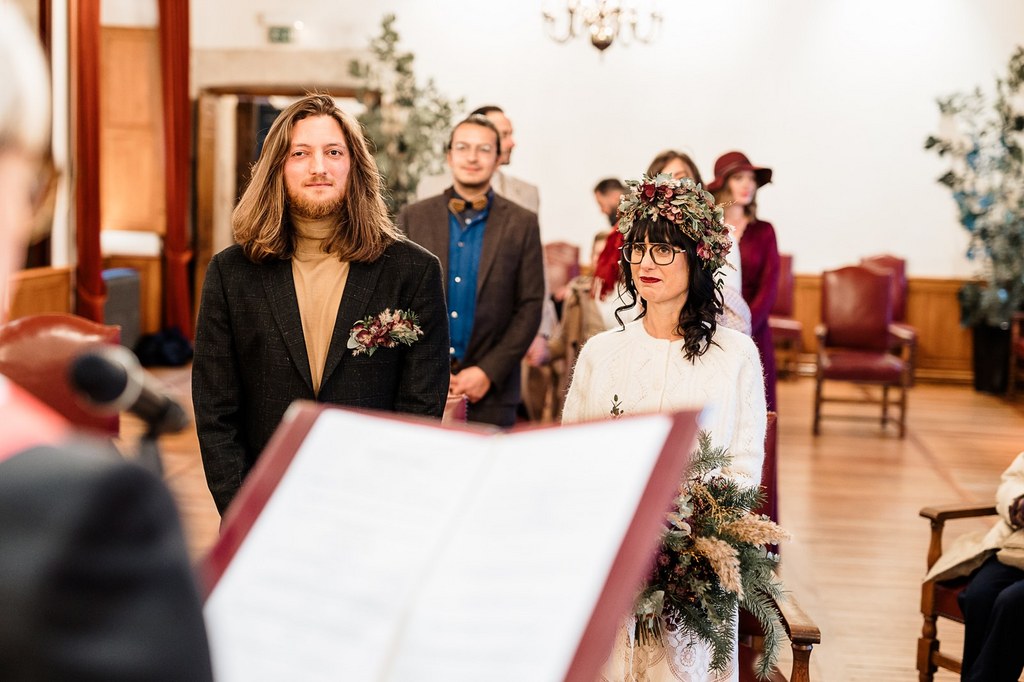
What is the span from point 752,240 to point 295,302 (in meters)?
3.36

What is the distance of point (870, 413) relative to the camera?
1005 centimetres

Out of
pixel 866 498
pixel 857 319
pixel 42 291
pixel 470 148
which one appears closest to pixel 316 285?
pixel 470 148

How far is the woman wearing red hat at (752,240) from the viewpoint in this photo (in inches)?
212

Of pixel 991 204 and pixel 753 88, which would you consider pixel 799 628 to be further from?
pixel 753 88

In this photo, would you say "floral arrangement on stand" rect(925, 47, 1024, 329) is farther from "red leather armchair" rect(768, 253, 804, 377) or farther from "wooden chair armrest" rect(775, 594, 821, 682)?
"wooden chair armrest" rect(775, 594, 821, 682)

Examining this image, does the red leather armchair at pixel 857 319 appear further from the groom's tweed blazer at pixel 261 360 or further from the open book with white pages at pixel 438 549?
the open book with white pages at pixel 438 549

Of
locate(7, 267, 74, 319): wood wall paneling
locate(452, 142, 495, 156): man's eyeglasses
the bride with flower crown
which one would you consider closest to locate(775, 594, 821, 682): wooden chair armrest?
the bride with flower crown

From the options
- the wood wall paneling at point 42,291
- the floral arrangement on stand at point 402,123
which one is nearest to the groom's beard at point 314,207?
the wood wall paneling at point 42,291

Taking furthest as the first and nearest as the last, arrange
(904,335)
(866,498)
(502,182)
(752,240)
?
(904,335)
(866,498)
(502,182)
(752,240)

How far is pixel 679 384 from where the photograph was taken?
303cm

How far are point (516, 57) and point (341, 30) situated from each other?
1936mm

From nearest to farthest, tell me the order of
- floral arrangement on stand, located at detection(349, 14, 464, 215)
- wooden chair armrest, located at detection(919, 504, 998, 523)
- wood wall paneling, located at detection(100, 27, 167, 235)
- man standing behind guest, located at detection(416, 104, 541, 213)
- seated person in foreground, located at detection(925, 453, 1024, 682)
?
seated person in foreground, located at detection(925, 453, 1024, 682), wooden chair armrest, located at detection(919, 504, 998, 523), man standing behind guest, located at detection(416, 104, 541, 213), floral arrangement on stand, located at detection(349, 14, 464, 215), wood wall paneling, located at detection(100, 27, 167, 235)

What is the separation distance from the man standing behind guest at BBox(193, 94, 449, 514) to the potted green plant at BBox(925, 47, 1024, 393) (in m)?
9.23

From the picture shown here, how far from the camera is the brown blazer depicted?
15.0 feet
